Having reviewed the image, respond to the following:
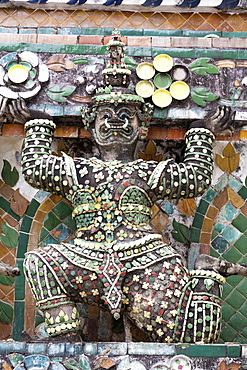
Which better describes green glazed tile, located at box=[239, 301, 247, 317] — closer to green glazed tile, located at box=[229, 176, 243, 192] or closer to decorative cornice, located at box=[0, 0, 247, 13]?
green glazed tile, located at box=[229, 176, 243, 192]

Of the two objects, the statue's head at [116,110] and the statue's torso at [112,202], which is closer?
the statue's torso at [112,202]

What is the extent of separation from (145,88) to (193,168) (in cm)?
71

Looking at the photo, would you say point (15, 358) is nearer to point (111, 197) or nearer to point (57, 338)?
point (57, 338)

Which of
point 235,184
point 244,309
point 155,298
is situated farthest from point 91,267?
point 235,184

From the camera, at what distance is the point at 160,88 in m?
6.23

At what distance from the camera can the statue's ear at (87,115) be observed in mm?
6081

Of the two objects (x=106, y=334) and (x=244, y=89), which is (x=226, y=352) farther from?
(x=244, y=89)

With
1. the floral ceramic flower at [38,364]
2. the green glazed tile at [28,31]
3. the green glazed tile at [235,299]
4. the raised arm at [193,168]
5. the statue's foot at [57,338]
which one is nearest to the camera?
the floral ceramic flower at [38,364]

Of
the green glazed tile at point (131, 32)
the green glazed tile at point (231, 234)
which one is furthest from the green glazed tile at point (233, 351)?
the green glazed tile at point (131, 32)

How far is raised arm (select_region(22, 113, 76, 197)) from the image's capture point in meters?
5.89

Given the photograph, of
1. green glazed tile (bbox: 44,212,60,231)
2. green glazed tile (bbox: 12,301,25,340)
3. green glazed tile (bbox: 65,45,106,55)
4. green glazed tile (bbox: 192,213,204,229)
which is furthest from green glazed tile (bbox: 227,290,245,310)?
green glazed tile (bbox: 65,45,106,55)

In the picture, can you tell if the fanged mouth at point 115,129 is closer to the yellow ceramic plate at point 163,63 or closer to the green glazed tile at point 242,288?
the yellow ceramic plate at point 163,63

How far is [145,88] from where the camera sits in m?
6.23

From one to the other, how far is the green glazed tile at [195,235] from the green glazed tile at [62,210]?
35.0 inches
